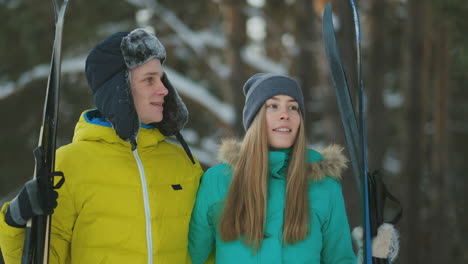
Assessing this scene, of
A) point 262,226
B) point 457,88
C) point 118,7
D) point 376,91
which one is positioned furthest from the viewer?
point 457,88

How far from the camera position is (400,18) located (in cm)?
1588

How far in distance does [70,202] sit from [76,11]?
11.2 m

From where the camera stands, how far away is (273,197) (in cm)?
288

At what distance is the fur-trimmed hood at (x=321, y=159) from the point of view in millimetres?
2930

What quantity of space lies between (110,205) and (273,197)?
0.72 meters

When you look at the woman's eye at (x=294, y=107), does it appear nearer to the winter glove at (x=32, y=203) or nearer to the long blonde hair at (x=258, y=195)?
the long blonde hair at (x=258, y=195)

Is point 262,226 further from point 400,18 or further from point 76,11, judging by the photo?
point 400,18

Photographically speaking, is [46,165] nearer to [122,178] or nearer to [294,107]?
[122,178]

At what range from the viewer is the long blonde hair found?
2.80 m

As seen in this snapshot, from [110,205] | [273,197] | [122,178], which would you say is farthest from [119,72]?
[273,197]

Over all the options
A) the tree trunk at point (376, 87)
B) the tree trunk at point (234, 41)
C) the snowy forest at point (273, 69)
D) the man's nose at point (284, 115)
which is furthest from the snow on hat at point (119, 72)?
the tree trunk at point (376, 87)

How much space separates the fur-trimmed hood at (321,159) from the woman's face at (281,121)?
0.16 m

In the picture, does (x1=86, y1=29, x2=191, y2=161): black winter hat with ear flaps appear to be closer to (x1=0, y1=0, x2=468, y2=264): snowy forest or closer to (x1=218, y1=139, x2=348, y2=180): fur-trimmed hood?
(x1=218, y1=139, x2=348, y2=180): fur-trimmed hood

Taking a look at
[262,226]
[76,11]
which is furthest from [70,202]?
[76,11]
